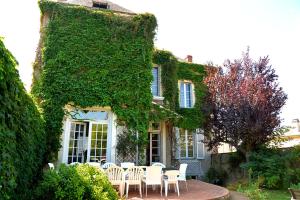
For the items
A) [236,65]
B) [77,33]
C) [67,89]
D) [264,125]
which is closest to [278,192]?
[264,125]

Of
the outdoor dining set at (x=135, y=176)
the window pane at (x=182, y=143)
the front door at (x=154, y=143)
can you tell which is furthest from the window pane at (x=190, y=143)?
the outdoor dining set at (x=135, y=176)

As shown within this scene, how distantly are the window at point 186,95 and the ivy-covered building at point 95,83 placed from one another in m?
4.18

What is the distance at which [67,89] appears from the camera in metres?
12.1

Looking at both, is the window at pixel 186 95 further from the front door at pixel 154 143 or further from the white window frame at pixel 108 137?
the white window frame at pixel 108 137

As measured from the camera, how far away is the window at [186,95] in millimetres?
18594

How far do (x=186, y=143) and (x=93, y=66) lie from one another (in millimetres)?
8741

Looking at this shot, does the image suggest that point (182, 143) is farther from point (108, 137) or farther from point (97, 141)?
point (97, 141)

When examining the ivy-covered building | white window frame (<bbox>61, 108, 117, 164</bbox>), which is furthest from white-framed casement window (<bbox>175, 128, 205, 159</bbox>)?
white window frame (<bbox>61, 108, 117, 164</bbox>)

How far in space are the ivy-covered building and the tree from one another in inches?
106

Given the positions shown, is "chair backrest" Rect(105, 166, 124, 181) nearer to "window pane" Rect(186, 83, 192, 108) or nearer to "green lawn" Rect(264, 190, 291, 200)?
"green lawn" Rect(264, 190, 291, 200)

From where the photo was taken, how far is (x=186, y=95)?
18844mm

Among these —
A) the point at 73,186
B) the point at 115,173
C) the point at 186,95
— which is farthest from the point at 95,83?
the point at 186,95

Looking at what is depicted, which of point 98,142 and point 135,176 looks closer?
point 135,176

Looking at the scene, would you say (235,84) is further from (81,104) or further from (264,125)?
(81,104)
